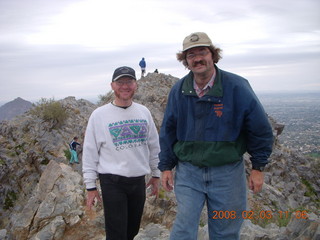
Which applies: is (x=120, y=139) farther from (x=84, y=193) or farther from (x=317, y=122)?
(x=317, y=122)

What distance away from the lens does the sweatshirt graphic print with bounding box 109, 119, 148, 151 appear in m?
3.79

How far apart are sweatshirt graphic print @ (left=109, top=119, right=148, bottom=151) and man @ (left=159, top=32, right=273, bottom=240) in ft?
2.16

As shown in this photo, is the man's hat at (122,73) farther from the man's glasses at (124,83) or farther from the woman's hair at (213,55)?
the woman's hair at (213,55)

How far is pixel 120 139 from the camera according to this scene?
3795mm

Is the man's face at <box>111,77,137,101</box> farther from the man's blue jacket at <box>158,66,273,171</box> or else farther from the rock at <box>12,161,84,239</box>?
the rock at <box>12,161,84,239</box>

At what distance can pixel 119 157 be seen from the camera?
3760mm

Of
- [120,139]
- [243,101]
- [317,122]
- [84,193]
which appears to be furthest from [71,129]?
[317,122]

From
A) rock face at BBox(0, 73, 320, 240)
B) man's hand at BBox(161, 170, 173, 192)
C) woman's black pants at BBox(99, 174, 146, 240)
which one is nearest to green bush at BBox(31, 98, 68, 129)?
rock face at BBox(0, 73, 320, 240)

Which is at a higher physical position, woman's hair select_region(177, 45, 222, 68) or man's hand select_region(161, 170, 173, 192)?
woman's hair select_region(177, 45, 222, 68)

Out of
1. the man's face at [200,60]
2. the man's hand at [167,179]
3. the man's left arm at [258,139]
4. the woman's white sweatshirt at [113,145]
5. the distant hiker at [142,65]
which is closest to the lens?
the man's left arm at [258,139]

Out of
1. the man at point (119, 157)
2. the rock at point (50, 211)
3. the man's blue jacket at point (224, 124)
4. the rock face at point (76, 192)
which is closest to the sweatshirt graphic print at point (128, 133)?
the man at point (119, 157)

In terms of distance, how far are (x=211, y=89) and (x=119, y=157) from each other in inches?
61.8

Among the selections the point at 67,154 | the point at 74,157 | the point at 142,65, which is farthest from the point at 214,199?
the point at 142,65

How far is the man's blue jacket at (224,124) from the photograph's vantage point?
10.1 ft
